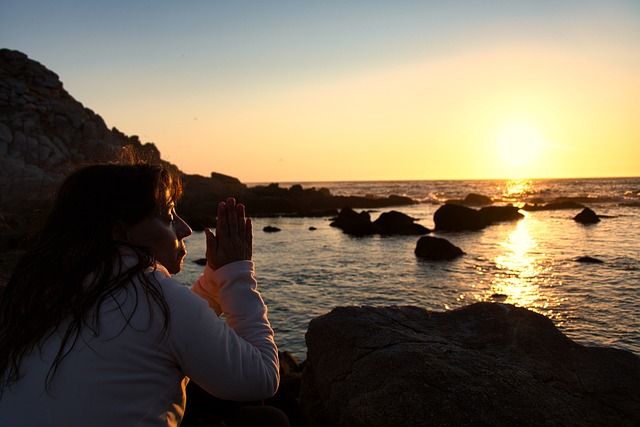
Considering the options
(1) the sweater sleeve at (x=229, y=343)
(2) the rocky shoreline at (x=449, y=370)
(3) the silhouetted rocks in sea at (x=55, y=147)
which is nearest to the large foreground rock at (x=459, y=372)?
(2) the rocky shoreline at (x=449, y=370)

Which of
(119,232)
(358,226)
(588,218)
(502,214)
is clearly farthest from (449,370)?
(502,214)

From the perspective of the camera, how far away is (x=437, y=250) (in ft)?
60.4

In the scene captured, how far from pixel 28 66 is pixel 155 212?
70.9 meters

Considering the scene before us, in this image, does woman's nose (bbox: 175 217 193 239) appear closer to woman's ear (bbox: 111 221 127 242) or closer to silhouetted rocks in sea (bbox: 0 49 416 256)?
woman's ear (bbox: 111 221 127 242)

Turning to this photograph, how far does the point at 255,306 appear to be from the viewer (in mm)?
1963

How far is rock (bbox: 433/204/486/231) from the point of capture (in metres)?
30.1

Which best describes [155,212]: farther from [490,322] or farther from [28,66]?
[28,66]

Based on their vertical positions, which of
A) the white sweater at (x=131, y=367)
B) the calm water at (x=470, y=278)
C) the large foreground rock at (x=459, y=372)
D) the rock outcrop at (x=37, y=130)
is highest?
the rock outcrop at (x=37, y=130)

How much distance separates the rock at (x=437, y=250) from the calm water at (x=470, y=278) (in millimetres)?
418

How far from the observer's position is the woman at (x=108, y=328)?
4.96 ft

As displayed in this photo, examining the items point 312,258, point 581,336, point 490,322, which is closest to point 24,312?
point 490,322

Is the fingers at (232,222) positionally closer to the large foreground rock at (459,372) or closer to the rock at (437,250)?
the large foreground rock at (459,372)

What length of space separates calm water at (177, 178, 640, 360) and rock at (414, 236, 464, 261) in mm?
418

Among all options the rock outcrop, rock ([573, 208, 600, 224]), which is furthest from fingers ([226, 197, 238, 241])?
the rock outcrop
